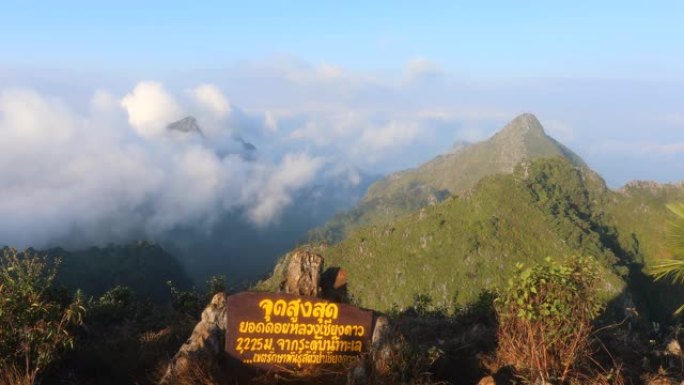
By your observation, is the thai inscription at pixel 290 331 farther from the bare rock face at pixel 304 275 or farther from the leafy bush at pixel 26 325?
the leafy bush at pixel 26 325

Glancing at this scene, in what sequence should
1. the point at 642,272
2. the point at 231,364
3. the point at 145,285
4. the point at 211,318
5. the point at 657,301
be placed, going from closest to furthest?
1. the point at 231,364
2. the point at 211,318
3. the point at 657,301
4. the point at 642,272
5. the point at 145,285

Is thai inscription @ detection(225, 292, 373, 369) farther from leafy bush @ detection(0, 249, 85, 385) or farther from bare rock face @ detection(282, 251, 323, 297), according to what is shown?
leafy bush @ detection(0, 249, 85, 385)

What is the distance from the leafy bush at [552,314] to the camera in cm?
1061

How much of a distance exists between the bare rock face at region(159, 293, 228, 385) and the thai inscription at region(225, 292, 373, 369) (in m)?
0.41

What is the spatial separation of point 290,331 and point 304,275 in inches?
60.1

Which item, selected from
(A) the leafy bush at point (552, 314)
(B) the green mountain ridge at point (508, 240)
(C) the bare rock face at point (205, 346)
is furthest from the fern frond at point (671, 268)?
(B) the green mountain ridge at point (508, 240)

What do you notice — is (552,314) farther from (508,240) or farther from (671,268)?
(508,240)

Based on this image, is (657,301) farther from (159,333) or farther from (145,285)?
(145,285)

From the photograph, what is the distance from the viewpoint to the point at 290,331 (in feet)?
37.9

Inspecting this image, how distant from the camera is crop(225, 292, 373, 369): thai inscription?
11.4 meters

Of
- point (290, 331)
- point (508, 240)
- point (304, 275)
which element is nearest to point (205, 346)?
point (290, 331)

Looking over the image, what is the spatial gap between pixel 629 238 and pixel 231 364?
15100cm

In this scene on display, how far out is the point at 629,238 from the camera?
458 feet

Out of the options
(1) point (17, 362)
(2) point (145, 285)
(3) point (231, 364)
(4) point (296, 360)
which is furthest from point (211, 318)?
(2) point (145, 285)
